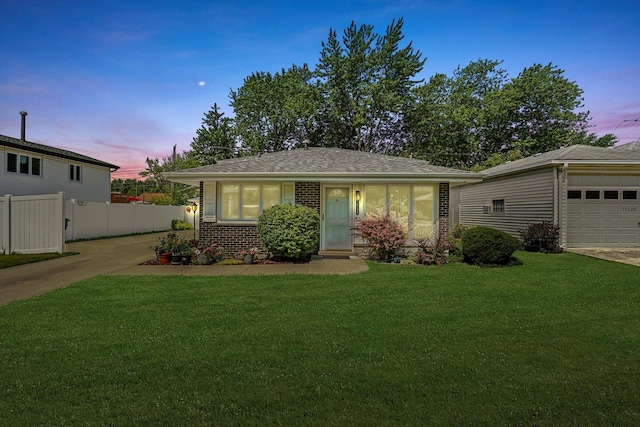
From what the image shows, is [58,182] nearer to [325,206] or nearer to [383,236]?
[325,206]

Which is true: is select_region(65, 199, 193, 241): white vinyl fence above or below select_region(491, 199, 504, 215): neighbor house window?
below

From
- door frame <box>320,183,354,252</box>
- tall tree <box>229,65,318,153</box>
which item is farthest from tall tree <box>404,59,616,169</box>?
door frame <box>320,183,354,252</box>

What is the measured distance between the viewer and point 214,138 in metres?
Answer: 32.3

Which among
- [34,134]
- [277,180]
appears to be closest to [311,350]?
[277,180]

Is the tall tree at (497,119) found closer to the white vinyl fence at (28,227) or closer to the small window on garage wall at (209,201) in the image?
the small window on garage wall at (209,201)

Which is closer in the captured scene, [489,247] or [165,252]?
[489,247]

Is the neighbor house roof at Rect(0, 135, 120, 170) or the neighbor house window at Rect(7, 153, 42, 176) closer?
the neighbor house roof at Rect(0, 135, 120, 170)

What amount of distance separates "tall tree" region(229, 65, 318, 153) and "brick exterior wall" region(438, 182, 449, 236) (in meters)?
21.1

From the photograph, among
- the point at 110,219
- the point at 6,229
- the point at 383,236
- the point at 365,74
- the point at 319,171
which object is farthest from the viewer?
the point at 365,74

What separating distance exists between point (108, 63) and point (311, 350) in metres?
14.5

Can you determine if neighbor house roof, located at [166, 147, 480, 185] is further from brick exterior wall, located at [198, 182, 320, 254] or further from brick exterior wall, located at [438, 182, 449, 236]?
brick exterior wall, located at [198, 182, 320, 254]

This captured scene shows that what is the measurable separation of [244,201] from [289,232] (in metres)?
2.80

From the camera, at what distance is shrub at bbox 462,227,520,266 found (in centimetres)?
935

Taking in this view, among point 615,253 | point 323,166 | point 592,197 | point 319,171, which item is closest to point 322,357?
point 319,171
